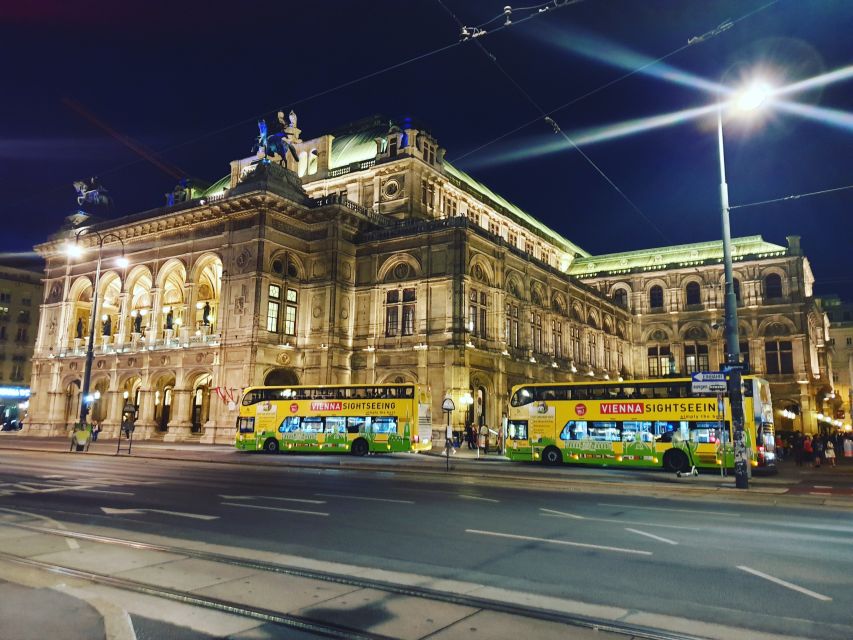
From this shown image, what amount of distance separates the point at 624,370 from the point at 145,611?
73859 millimetres

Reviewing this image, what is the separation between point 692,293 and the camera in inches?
3041

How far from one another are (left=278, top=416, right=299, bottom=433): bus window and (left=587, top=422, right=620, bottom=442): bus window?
16.0m

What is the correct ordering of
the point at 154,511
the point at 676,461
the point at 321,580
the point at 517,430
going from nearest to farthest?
the point at 321,580 < the point at 154,511 < the point at 676,461 < the point at 517,430

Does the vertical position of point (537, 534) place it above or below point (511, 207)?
below

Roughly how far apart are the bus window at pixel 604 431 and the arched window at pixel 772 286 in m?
55.1

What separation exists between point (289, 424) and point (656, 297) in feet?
192

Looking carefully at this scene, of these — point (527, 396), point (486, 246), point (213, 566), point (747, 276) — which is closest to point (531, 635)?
point (213, 566)

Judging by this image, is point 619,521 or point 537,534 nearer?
point 537,534

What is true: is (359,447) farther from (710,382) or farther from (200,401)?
(200,401)

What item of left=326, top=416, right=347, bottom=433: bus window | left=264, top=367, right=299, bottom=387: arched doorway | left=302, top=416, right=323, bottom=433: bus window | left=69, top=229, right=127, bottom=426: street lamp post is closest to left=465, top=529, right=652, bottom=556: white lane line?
left=326, top=416, right=347, bottom=433: bus window

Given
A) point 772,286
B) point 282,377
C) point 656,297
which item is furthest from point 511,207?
point 282,377

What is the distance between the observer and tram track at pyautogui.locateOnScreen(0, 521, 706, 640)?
5875 mm

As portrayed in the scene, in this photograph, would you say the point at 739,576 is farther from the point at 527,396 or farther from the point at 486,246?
the point at 486,246

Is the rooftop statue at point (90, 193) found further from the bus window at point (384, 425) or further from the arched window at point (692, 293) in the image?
the arched window at point (692, 293)
